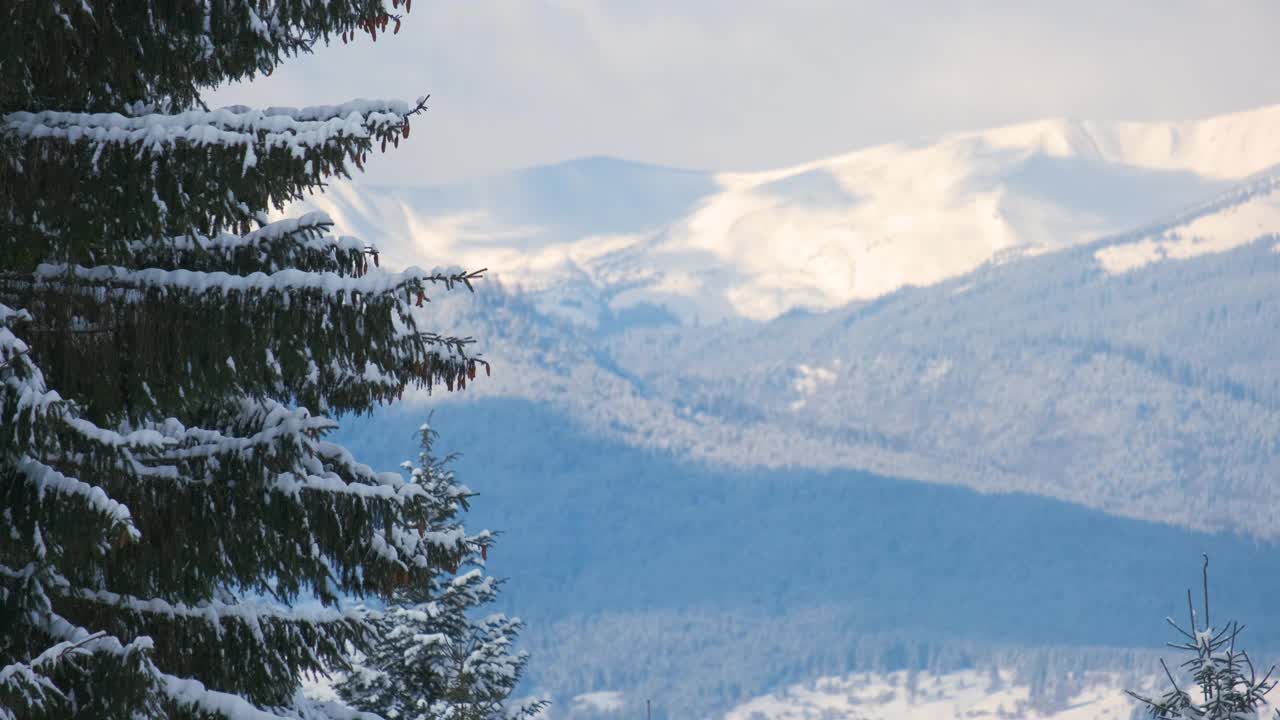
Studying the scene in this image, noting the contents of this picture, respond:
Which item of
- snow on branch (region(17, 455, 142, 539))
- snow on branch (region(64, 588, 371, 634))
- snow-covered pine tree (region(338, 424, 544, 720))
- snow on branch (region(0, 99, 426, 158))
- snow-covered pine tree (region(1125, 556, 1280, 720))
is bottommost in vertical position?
snow-covered pine tree (region(338, 424, 544, 720))

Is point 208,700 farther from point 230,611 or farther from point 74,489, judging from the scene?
point 74,489

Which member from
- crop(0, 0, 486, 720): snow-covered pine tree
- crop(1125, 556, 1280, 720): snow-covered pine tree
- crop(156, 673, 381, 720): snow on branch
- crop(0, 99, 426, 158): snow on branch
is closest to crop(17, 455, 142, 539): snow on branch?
crop(0, 0, 486, 720): snow-covered pine tree

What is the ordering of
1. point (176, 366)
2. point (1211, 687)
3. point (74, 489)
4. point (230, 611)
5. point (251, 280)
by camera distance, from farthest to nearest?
point (1211, 687)
point (230, 611)
point (176, 366)
point (251, 280)
point (74, 489)

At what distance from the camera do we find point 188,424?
7.46 meters

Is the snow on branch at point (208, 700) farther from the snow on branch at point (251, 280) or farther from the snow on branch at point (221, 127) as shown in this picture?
the snow on branch at point (221, 127)

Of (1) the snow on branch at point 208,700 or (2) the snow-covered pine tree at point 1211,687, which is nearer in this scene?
(1) the snow on branch at point 208,700

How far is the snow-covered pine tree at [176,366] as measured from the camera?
614 cm

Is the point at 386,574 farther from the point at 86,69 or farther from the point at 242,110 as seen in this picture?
the point at 86,69

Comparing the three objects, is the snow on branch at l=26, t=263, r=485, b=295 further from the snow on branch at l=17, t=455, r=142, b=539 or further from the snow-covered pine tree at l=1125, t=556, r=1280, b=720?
the snow-covered pine tree at l=1125, t=556, r=1280, b=720

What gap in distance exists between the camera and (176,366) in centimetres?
641

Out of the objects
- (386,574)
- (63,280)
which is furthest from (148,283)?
(386,574)

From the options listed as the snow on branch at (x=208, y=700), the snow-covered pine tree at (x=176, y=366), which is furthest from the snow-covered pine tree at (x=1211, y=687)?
the snow on branch at (x=208, y=700)

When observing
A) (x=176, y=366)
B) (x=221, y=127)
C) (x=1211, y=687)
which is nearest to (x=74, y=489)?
(x=176, y=366)

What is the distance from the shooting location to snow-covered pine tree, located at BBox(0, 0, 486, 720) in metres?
6.14
